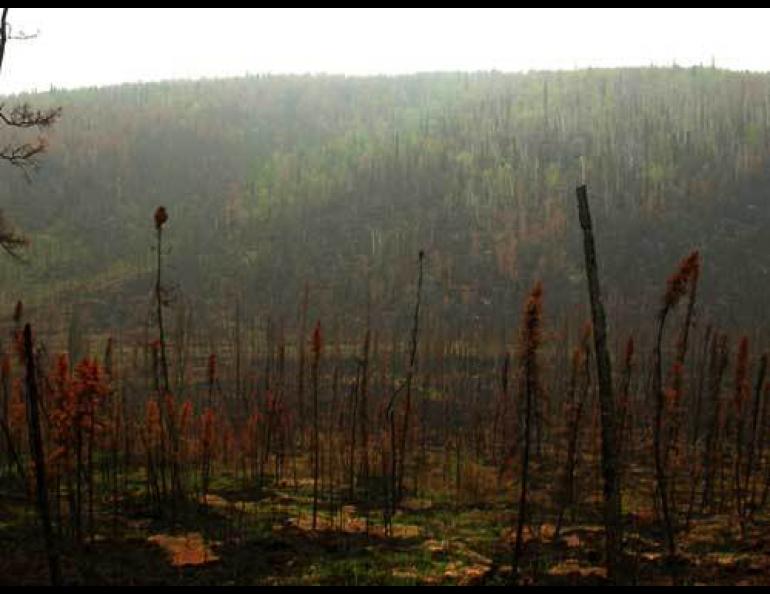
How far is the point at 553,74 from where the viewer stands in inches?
2256

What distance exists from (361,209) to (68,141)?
74.7 ft

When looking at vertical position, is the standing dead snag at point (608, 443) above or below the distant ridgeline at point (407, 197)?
below

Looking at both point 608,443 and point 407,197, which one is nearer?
point 608,443

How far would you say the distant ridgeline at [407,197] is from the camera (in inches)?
1464

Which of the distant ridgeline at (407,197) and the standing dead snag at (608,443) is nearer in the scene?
the standing dead snag at (608,443)

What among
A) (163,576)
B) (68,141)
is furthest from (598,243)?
(68,141)

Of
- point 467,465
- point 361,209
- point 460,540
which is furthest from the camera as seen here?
point 361,209

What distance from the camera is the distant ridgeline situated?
1464 inches

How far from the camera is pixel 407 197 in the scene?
1748 inches

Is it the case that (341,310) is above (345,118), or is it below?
below

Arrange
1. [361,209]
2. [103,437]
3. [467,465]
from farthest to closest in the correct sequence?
[361,209] → [467,465] → [103,437]

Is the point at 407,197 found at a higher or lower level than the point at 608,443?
higher

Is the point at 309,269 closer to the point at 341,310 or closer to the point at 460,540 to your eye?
the point at 341,310

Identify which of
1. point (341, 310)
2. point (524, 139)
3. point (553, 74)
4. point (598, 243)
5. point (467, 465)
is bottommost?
point (467, 465)
